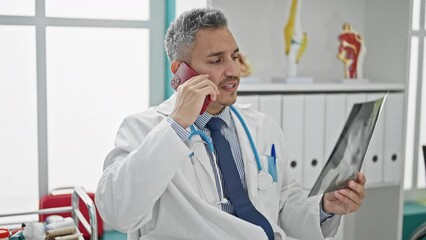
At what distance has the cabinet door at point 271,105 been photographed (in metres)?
2.33

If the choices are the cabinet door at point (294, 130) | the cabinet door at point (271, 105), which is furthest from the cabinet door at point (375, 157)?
the cabinet door at point (271, 105)

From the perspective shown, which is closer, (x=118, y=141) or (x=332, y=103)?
(x=118, y=141)

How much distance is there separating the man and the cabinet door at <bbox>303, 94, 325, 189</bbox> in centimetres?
59

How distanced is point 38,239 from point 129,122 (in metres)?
0.51

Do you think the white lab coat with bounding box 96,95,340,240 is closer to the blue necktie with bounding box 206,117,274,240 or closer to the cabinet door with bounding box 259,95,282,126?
the blue necktie with bounding box 206,117,274,240

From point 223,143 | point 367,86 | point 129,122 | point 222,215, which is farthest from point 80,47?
point 367,86

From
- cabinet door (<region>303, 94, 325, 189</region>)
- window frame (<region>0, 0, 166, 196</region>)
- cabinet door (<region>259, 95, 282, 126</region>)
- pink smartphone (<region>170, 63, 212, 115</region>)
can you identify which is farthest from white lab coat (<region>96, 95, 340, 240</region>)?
window frame (<region>0, 0, 166, 196</region>)

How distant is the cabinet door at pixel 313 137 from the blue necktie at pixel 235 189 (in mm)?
777

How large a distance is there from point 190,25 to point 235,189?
56 cm

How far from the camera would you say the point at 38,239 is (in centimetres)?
180

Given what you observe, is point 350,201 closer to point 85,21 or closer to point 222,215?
point 222,215

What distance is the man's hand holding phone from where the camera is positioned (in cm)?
154

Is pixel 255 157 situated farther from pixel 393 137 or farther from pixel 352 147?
pixel 393 137

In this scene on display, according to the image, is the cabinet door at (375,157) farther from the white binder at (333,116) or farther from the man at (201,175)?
the man at (201,175)
